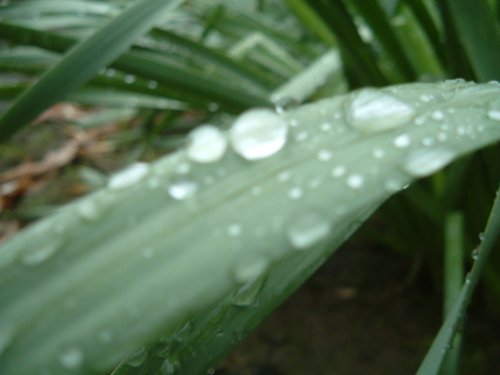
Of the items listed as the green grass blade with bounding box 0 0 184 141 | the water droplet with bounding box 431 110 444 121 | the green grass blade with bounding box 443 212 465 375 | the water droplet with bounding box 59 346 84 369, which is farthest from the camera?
the green grass blade with bounding box 443 212 465 375

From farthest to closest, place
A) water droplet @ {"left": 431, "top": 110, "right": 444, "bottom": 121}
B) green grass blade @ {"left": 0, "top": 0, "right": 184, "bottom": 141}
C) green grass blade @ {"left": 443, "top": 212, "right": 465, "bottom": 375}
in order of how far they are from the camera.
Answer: green grass blade @ {"left": 443, "top": 212, "right": 465, "bottom": 375}
green grass blade @ {"left": 0, "top": 0, "right": 184, "bottom": 141}
water droplet @ {"left": 431, "top": 110, "right": 444, "bottom": 121}

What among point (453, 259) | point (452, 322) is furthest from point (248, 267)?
point (453, 259)

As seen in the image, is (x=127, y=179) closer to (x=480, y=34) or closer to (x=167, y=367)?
(x=167, y=367)

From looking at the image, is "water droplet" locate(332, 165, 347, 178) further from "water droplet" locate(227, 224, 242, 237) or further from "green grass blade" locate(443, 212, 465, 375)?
"green grass blade" locate(443, 212, 465, 375)

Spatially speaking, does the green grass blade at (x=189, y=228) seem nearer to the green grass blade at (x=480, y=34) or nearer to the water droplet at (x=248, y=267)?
the water droplet at (x=248, y=267)

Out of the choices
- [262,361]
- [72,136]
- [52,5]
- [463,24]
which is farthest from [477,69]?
[72,136]

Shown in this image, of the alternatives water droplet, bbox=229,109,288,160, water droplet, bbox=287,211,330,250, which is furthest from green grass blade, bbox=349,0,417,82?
water droplet, bbox=287,211,330,250

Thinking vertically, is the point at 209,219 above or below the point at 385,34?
above

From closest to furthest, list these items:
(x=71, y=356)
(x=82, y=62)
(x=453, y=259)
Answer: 1. (x=71, y=356)
2. (x=82, y=62)
3. (x=453, y=259)

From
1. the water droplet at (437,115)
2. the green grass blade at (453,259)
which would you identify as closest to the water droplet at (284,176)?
the water droplet at (437,115)
